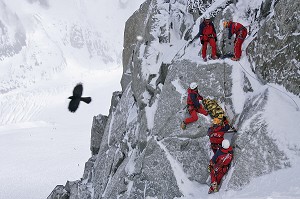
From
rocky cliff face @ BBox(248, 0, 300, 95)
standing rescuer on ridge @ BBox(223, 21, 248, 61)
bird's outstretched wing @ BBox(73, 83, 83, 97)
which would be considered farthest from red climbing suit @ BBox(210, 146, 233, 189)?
bird's outstretched wing @ BBox(73, 83, 83, 97)

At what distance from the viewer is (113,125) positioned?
18047 mm

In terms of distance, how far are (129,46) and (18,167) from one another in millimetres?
56226

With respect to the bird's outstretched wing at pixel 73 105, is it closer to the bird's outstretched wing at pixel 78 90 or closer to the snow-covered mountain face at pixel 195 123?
the bird's outstretched wing at pixel 78 90

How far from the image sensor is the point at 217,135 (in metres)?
9.22

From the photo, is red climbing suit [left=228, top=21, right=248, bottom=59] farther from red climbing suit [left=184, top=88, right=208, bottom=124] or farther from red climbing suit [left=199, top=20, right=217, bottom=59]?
red climbing suit [left=184, top=88, right=208, bottom=124]

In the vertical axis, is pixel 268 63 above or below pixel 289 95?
above

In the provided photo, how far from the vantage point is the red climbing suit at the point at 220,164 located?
8930 millimetres

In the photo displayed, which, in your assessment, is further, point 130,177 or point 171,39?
point 171,39

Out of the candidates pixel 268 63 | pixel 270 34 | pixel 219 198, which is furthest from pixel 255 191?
pixel 270 34

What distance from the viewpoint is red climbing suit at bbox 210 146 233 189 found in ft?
29.3

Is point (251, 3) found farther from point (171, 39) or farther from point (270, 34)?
point (171, 39)

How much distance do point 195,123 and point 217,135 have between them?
1.61m

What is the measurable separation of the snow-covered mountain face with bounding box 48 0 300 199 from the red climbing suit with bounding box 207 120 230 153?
431mm

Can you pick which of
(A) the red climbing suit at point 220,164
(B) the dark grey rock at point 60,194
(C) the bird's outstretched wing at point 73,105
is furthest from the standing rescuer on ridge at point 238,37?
(B) the dark grey rock at point 60,194
